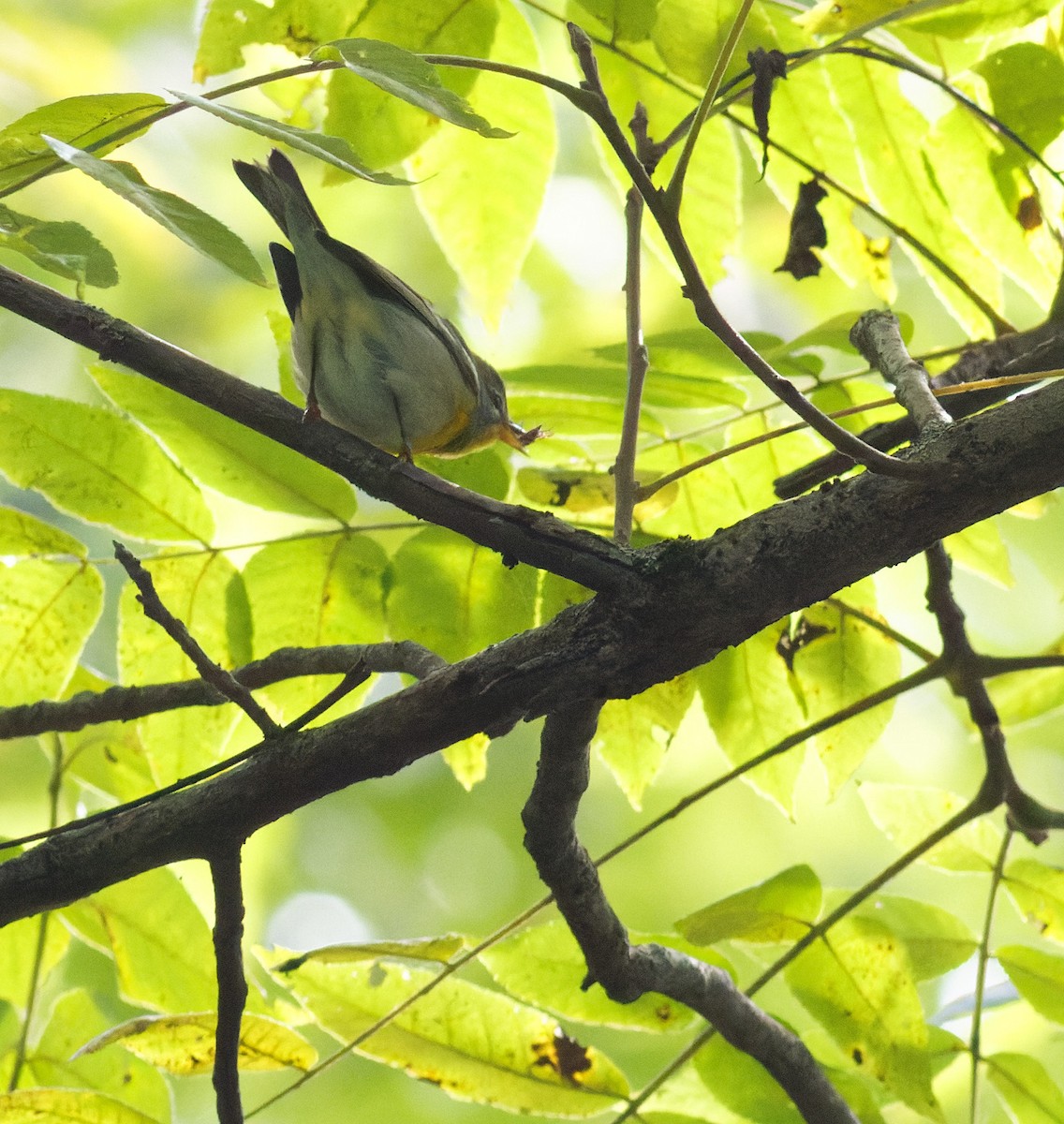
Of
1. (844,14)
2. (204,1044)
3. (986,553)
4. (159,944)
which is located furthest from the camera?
(986,553)

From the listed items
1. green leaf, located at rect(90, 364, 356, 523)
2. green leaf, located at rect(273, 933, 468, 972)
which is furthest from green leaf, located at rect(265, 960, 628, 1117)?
green leaf, located at rect(90, 364, 356, 523)

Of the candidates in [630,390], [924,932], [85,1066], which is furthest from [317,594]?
[924,932]

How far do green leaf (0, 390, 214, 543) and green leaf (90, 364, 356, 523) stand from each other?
5 centimetres

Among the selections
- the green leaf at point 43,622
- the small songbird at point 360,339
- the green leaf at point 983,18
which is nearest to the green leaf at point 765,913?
the small songbird at point 360,339

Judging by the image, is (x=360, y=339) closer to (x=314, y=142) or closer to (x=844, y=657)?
(x=844, y=657)

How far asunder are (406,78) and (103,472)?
3.97 feet

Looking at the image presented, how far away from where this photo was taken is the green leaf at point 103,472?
208 cm

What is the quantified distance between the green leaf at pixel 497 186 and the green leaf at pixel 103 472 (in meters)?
0.69

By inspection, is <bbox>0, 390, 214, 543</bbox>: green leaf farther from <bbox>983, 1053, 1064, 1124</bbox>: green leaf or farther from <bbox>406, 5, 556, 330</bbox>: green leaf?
<bbox>983, 1053, 1064, 1124</bbox>: green leaf

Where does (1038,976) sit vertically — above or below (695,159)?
below

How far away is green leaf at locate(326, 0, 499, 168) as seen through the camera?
6.58ft

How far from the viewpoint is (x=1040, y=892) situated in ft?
7.32

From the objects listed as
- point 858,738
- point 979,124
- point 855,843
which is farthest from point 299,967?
point 855,843

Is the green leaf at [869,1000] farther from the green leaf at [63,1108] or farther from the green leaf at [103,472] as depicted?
the green leaf at [103,472]
